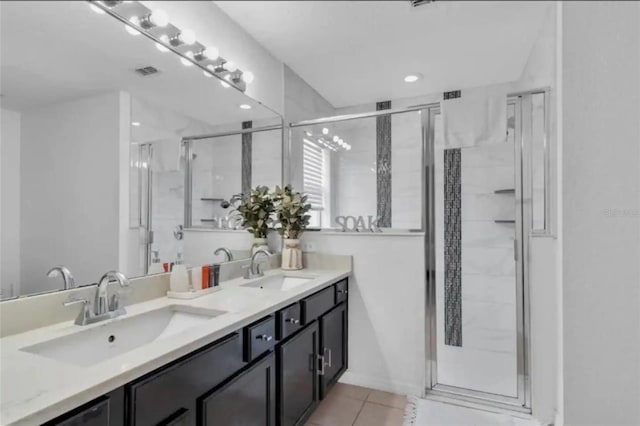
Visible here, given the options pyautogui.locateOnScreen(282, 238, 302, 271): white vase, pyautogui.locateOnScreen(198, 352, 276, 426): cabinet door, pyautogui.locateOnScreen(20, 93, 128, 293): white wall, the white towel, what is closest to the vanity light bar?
pyautogui.locateOnScreen(20, 93, 128, 293): white wall

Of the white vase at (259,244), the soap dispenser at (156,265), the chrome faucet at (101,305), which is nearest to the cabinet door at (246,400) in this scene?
the chrome faucet at (101,305)

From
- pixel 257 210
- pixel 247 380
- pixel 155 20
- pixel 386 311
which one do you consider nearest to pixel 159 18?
pixel 155 20

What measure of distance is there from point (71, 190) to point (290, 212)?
122cm

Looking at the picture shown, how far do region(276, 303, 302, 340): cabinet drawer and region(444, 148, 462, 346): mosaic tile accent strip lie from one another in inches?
64.4

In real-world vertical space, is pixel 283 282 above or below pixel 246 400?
above

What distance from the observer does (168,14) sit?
1.27 meters

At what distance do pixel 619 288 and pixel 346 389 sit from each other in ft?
5.60

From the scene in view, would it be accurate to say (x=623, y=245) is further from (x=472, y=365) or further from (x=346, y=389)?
(x=472, y=365)

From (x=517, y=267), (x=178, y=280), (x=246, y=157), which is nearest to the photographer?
(x=178, y=280)

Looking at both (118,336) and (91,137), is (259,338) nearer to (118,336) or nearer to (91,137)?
(118,336)

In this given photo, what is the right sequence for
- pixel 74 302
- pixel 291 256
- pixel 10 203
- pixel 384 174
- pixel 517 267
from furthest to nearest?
pixel 384 174 < pixel 291 256 < pixel 517 267 < pixel 74 302 < pixel 10 203

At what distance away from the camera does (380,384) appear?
7.05ft

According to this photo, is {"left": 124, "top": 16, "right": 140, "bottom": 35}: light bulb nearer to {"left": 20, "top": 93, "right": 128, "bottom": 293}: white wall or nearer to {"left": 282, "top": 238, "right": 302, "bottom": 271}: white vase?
{"left": 20, "top": 93, "right": 128, "bottom": 293}: white wall

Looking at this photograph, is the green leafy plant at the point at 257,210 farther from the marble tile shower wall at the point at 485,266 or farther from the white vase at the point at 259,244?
the marble tile shower wall at the point at 485,266
